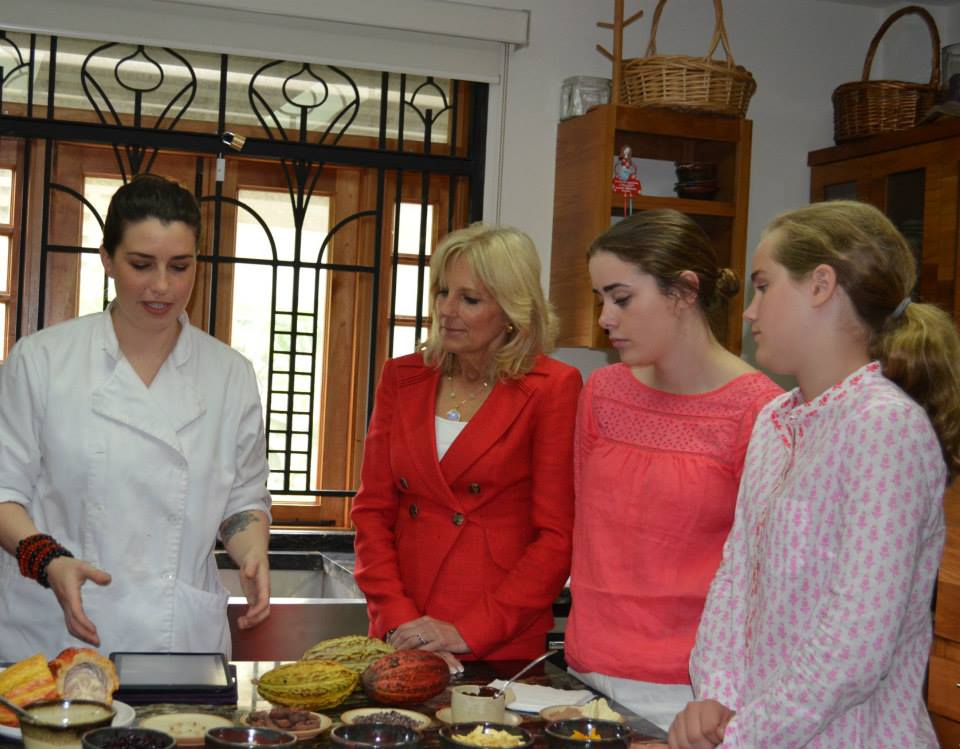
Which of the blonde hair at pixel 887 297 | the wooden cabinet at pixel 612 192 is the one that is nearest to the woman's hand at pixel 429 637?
the blonde hair at pixel 887 297

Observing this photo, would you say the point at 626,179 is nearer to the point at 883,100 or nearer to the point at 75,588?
the point at 883,100

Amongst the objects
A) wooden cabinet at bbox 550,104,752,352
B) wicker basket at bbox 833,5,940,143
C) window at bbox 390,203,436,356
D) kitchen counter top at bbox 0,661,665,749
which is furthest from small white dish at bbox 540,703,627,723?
wicker basket at bbox 833,5,940,143

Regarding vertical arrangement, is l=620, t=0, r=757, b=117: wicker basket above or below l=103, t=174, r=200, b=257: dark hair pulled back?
above

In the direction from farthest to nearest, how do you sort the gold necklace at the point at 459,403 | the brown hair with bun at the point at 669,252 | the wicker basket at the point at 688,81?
the wicker basket at the point at 688,81 < the gold necklace at the point at 459,403 < the brown hair with bun at the point at 669,252

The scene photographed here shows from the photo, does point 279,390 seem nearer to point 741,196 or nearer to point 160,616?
point 741,196

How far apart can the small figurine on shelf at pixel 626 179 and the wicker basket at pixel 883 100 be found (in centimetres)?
73

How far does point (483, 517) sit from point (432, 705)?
0.59 meters

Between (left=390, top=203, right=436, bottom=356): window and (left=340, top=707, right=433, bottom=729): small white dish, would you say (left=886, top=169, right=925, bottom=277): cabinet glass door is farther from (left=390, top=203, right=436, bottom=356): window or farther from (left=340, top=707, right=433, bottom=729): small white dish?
(left=340, top=707, right=433, bottom=729): small white dish

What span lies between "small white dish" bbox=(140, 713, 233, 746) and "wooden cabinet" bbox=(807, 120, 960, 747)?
2.32 meters

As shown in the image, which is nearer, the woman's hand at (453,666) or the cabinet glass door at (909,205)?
the woman's hand at (453,666)

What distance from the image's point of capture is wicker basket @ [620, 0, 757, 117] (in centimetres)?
339

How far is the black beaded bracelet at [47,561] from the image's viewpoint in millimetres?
1740

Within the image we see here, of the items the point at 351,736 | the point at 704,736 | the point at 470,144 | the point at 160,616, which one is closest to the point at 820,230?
the point at 704,736

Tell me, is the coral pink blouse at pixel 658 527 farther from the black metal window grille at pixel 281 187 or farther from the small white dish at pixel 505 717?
the black metal window grille at pixel 281 187
